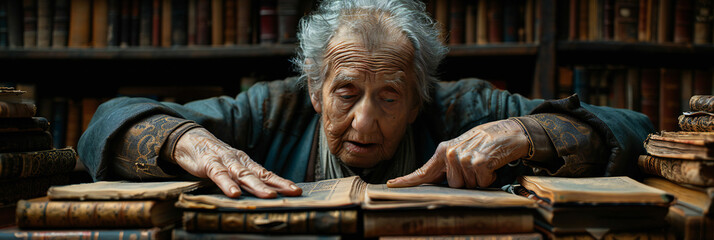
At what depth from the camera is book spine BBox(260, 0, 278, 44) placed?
2.00 m

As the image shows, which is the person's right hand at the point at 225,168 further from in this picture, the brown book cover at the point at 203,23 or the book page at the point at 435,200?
the brown book cover at the point at 203,23

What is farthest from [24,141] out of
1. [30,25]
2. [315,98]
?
[30,25]

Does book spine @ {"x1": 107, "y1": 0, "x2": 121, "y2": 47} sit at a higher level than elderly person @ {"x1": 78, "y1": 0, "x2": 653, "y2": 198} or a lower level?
higher

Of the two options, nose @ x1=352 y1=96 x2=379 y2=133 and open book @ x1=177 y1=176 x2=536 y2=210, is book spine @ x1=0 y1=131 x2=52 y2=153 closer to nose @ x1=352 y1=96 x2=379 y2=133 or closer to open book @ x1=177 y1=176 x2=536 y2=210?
open book @ x1=177 y1=176 x2=536 y2=210

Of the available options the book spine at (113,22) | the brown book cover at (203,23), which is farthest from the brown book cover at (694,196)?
the book spine at (113,22)

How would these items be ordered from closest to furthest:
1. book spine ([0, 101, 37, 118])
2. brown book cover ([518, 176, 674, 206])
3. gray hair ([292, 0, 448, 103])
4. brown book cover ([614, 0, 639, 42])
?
brown book cover ([518, 176, 674, 206]) < book spine ([0, 101, 37, 118]) < gray hair ([292, 0, 448, 103]) < brown book cover ([614, 0, 639, 42])

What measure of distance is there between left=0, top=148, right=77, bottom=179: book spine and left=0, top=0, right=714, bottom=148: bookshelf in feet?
3.15

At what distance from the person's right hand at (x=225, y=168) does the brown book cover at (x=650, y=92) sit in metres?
1.76

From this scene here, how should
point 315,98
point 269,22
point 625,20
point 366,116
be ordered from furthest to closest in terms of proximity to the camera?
point 269,22, point 625,20, point 315,98, point 366,116

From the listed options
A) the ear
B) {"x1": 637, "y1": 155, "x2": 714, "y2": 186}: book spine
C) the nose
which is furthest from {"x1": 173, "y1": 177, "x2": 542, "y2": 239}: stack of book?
the ear

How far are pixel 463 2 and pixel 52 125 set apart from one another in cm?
206

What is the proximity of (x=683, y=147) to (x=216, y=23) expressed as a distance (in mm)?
1812

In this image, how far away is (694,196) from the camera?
0.78 m

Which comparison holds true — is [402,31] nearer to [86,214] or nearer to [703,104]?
[703,104]
